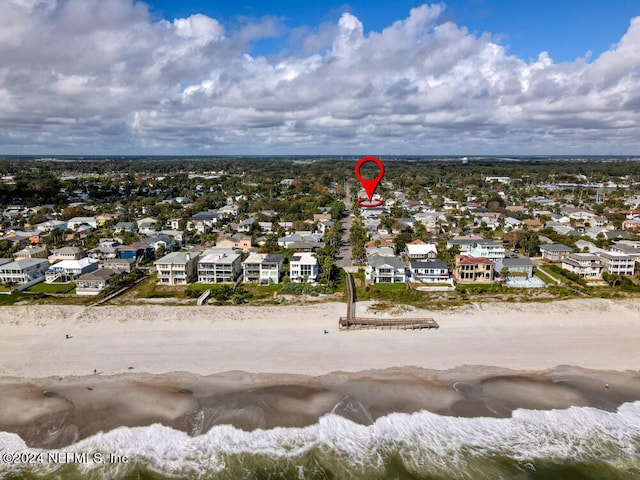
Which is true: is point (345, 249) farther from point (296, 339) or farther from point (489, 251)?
point (296, 339)

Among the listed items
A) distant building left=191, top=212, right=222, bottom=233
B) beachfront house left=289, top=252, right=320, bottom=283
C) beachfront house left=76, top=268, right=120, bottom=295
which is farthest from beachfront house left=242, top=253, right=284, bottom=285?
distant building left=191, top=212, right=222, bottom=233

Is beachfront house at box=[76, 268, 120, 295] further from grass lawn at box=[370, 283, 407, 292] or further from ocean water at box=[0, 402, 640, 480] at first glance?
grass lawn at box=[370, 283, 407, 292]

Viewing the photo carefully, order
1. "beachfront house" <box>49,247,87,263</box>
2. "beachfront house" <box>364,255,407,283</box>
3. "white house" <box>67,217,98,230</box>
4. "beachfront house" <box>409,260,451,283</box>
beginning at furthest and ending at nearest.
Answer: "white house" <box>67,217,98,230</box>, "beachfront house" <box>49,247,87,263</box>, "beachfront house" <box>364,255,407,283</box>, "beachfront house" <box>409,260,451,283</box>

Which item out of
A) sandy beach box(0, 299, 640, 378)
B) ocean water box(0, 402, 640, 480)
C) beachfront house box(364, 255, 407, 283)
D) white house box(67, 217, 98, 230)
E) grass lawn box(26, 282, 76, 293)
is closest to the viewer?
ocean water box(0, 402, 640, 480)

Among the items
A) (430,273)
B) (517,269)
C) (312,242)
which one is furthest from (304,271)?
(517,269)

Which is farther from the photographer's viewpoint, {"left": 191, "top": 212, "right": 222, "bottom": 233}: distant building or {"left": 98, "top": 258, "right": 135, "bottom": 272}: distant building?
{"left": 191, "top": 212, "right": 222, "bottom": 233}: distant building

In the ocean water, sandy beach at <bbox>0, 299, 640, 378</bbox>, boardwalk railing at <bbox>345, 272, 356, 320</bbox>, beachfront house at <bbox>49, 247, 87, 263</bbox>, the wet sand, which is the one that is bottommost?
the ocean water

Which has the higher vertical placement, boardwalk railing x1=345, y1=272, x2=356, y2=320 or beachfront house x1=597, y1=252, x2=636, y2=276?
beachfront house x1=597, y1=252, x2=636, y2=276
